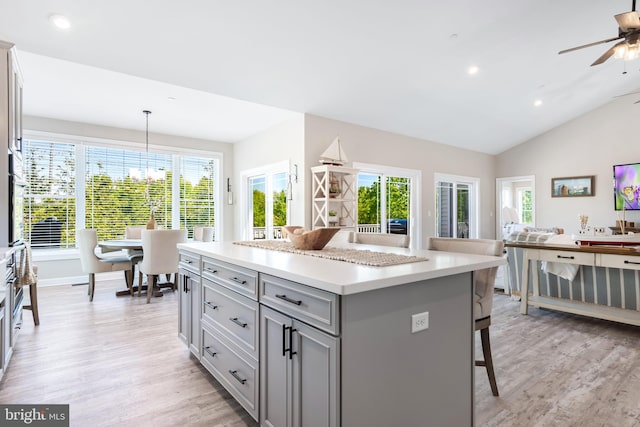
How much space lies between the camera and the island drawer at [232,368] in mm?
1684

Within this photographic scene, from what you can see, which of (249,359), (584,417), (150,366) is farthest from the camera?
(150,366)

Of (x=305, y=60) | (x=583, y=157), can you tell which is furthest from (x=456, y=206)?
(x=305, y=60)

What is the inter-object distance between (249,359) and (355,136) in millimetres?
4284

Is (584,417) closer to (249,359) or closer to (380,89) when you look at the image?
(249,359)

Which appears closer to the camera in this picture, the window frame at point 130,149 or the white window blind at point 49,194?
the white window blind at point 49,194

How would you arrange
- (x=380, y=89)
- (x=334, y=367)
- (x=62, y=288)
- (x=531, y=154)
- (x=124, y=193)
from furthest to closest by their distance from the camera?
(x=531, y=154), (x=124, y=193), (x=62, y=288), (x=380, y=89), (x=334, y=367)

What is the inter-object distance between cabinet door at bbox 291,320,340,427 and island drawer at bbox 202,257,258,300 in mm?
392

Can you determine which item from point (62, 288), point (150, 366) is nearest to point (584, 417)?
point (150, 366)

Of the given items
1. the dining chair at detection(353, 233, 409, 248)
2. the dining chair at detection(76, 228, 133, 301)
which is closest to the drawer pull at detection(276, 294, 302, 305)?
the dining chair at detection(353, 233, 409, 248)

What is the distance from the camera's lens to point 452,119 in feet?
19.2

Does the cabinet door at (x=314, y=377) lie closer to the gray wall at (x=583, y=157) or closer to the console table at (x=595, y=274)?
the console table at (x=595, y=274)

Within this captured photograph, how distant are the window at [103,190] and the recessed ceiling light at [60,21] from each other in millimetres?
2493

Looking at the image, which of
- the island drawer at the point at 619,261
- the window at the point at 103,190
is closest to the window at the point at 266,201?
the window at the point at 103,190

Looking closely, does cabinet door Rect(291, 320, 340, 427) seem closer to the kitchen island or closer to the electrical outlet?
the kitchen island
